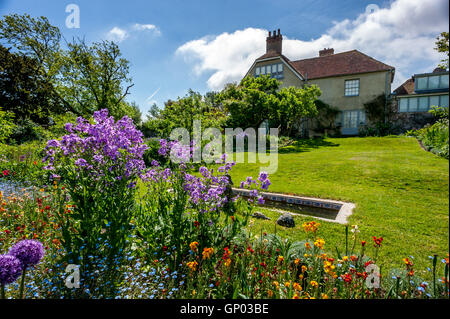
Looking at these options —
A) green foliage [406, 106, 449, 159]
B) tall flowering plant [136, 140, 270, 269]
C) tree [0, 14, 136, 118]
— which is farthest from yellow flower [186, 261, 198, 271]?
tree [0, 14, 136, 118]

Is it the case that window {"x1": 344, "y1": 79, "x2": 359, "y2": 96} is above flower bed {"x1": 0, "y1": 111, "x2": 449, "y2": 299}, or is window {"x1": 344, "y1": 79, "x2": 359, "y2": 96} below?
above

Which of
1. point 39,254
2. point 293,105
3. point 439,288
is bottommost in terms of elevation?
point 439,288

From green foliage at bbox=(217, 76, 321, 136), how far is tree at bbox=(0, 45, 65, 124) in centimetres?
1082

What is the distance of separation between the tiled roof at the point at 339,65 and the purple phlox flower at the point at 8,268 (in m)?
23.1

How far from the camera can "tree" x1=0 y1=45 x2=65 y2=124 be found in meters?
11.9

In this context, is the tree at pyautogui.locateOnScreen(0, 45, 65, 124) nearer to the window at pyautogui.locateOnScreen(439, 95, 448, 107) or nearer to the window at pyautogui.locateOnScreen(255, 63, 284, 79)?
the window at pyautogui.locateOnScreen(439, 95, 448, 107)

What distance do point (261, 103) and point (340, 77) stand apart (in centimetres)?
963

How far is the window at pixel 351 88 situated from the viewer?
64.8ft

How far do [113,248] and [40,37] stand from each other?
19.9 feet

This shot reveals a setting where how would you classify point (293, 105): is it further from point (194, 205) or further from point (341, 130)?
point (194, 205)

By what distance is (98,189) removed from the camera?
2.58 meters
